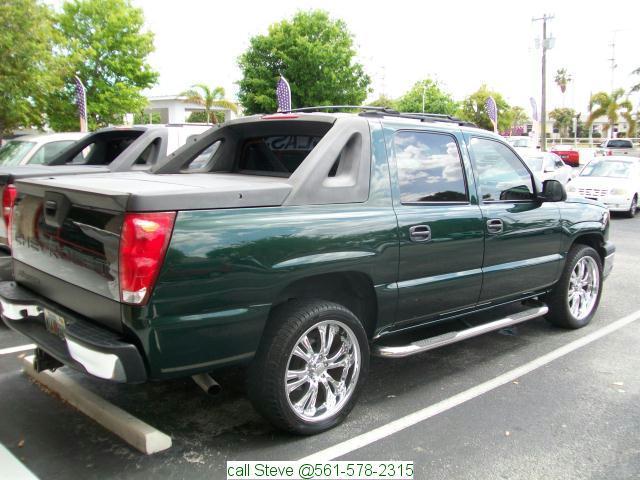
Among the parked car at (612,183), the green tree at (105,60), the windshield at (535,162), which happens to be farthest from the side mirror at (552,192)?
the green tree at (105,60)

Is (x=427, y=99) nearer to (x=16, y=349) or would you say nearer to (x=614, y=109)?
(x=614, y=109)

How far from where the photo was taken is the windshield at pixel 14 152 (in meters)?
8.48

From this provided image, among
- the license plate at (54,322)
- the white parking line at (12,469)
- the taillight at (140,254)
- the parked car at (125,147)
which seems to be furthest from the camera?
the parked car at (125,147)

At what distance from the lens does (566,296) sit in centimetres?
536

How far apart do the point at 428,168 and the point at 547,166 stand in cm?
1362

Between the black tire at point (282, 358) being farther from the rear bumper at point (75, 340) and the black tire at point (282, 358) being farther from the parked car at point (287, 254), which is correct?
the rear bumper at point (75, 340)

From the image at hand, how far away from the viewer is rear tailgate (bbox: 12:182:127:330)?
9.33 ft

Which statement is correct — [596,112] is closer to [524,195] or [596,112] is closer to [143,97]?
[143,97]

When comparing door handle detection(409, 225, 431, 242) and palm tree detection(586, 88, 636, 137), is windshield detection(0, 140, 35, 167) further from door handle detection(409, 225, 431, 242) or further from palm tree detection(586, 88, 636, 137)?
palm tree detection(586, 88, 636, 137)

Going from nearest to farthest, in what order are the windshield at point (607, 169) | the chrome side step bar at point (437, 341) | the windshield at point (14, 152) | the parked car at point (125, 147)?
1. the chrome side step bar at point (437, 341)
2. the parked car at point (125, 147)
3. the windshield at point (14, 152)
4. the windshield at point (607, 169)

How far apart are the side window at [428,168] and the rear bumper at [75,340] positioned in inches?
79.3

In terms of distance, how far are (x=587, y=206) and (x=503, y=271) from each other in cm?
159

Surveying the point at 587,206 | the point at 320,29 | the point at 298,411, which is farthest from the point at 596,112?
the point at 298,411

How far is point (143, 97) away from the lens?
2214 cm
